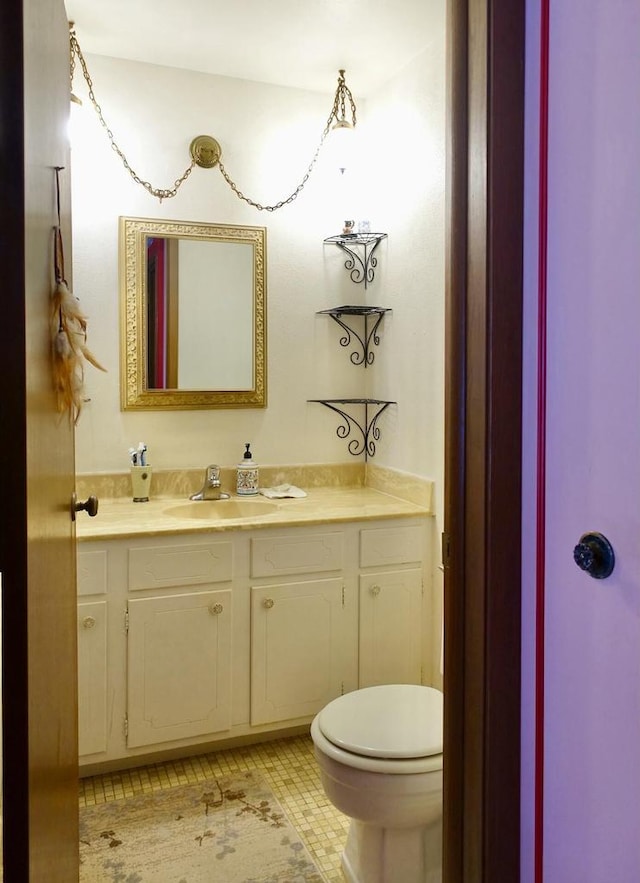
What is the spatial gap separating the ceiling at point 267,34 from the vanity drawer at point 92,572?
1.80 metres

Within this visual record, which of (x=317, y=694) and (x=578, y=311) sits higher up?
(x=578, y=311)

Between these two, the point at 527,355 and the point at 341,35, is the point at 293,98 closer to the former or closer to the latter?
the point at 341,35

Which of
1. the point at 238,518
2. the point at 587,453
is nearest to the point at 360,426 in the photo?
the point at 238,518

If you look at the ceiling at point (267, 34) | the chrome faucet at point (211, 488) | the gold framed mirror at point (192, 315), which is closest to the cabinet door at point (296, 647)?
the chrome faucet at point (211, 488)

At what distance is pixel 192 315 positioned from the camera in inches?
111

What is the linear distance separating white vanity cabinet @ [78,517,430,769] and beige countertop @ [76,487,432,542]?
3 centimetres

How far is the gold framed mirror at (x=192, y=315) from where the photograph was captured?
274 cm

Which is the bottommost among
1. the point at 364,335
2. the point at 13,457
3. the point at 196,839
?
the point at 196,839

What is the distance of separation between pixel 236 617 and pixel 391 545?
0.62 m

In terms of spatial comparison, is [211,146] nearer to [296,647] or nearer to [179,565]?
[179,565]

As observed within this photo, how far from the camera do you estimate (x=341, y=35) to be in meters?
2.53

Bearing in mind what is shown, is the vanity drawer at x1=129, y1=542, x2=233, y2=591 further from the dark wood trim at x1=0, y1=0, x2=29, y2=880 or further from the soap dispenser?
the dark wood trim at x1=0, y1=0, x2=29, y2=880

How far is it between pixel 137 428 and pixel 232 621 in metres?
0.87

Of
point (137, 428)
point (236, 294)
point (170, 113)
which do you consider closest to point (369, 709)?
point (137, 428)
